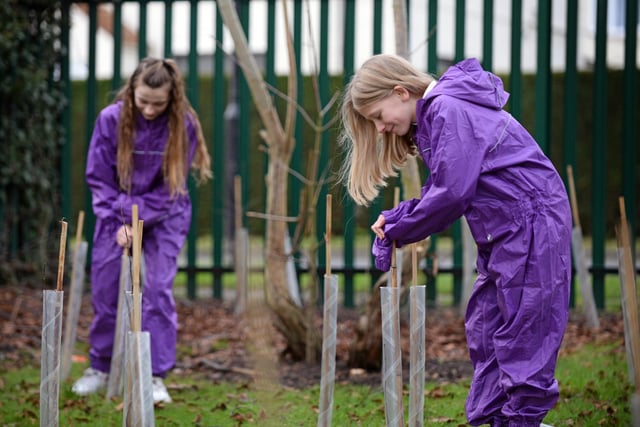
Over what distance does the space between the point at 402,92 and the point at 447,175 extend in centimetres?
40

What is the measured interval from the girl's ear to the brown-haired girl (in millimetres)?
1562

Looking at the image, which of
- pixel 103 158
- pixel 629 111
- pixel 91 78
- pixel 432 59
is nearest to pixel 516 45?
pixel 432 59

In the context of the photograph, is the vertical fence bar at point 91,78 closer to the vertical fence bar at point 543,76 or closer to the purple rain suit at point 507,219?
the vertical fence bar at point 543,76

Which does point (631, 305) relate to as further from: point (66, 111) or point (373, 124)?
point (66, 111)

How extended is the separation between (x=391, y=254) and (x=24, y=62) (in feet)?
15.5

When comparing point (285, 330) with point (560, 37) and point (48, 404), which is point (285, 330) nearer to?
point (48, 404)

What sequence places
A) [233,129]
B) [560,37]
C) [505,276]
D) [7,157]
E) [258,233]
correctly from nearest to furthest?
[505,276] < [7,157] < [233,129] < [258,233] < [560,37]

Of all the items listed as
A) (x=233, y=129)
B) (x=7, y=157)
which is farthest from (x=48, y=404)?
(x=233, y=129)

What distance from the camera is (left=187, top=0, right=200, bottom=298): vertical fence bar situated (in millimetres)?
6668

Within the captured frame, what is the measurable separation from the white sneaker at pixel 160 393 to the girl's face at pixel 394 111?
5.66 ft

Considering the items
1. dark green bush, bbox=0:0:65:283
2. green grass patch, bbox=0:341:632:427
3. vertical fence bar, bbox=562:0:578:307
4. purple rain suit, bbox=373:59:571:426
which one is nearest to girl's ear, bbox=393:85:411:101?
purple rain suit, bbox=373:59:571:426

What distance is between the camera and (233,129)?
9078 mm

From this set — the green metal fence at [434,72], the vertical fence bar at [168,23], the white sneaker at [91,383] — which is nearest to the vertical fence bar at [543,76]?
the green metal fence at [434,72]

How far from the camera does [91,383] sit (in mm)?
4152
